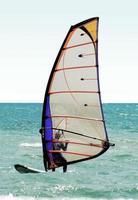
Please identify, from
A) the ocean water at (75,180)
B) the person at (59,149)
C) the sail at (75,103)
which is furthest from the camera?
the ocean water at (75,180)

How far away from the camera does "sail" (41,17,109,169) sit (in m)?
9.07

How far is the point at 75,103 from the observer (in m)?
9.51

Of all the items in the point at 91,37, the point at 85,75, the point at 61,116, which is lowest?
the point at 61,116

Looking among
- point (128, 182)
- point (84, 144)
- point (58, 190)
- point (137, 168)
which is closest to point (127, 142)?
point (137, 168)

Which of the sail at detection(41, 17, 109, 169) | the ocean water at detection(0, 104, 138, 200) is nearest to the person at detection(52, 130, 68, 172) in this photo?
the sail at detection(41, 17, 109, 169)

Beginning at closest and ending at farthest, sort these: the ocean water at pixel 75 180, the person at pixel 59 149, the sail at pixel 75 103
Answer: the sail at pixel 75 103 < the person at pixel 59 149 < the ocean water at pixel 75 180

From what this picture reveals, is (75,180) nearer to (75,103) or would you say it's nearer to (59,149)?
(59,149)

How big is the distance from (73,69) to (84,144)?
59.8 inches

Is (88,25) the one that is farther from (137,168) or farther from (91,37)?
(137,168)

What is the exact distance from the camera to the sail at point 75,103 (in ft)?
29.8

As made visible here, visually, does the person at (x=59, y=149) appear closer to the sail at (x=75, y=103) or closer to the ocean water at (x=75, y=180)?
the sail at (x=75, y=103)

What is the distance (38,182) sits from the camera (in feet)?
116

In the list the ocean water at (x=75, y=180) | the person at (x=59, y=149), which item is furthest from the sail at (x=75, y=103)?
the ocean water at (x=75, y=180)

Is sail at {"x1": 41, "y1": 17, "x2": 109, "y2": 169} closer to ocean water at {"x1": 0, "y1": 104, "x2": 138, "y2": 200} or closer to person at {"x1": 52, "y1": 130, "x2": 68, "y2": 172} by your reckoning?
person at {"x1": 52, "y1": 130, "x2": 68, "y2": 172}
